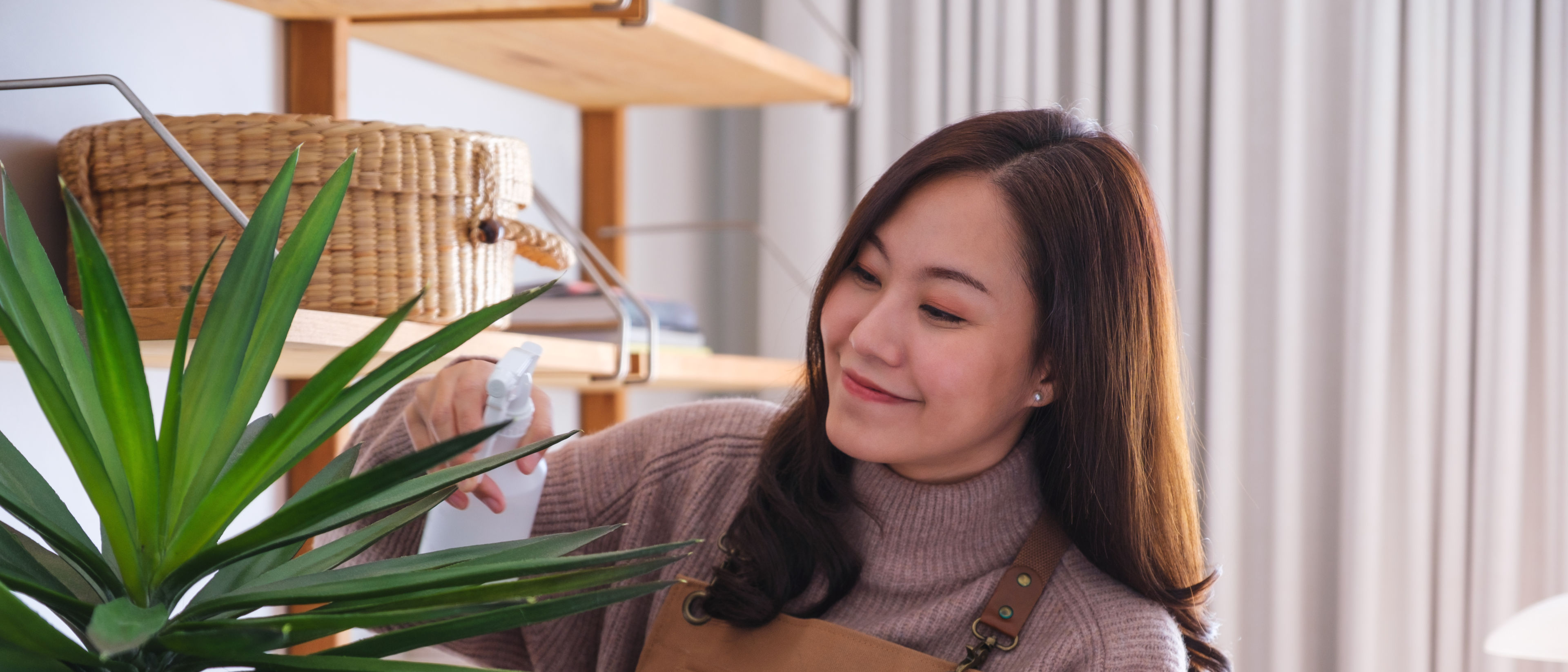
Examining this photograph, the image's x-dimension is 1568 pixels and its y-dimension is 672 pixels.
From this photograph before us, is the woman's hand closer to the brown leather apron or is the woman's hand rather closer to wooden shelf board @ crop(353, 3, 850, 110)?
the brown leather apron

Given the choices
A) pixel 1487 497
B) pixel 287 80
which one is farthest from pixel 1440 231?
pixel 287 80

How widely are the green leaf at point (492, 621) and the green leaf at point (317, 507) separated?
53 millimetres

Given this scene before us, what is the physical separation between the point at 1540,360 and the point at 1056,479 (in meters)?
1.10

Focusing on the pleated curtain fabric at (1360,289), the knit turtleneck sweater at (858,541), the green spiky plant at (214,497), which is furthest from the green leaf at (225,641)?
the pleated curtain fabric at (1360,289)

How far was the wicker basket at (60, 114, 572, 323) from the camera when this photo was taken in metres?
0.87

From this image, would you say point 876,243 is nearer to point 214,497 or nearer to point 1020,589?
point 1020,589

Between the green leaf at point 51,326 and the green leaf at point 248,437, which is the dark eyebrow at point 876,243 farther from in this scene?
the green leaf at point 51,326

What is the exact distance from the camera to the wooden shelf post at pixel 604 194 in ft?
5.64

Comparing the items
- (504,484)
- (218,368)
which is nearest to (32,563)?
(218,368)

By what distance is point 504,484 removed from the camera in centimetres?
100

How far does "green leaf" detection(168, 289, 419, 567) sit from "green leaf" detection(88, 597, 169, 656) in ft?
0.12

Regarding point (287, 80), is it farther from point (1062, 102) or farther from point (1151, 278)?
point (1062, 102)

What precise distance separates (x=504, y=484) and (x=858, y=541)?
314 mm

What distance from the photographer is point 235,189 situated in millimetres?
876
